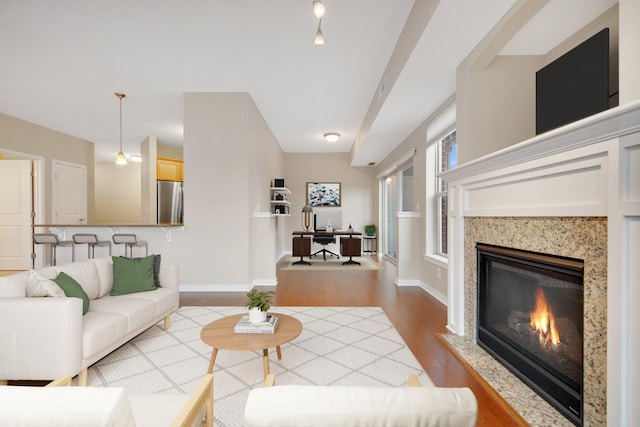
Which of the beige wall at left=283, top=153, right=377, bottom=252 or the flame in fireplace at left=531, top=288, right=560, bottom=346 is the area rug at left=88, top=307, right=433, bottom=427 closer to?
the flame in fireplace at left=531, top=288, right=560, bottom=346

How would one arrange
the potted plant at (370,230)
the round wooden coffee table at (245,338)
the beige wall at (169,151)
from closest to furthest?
1. the round wooden coffee table at (245,338)
2. the beige wall at (169,151)
3. the potted plant at (370,230)

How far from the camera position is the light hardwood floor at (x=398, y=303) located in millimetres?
1944

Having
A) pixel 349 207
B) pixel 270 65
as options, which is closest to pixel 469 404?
pixel 270 65

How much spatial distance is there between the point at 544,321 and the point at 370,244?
22.5ft

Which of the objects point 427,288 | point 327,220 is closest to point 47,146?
point 327,220

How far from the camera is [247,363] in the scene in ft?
7.64

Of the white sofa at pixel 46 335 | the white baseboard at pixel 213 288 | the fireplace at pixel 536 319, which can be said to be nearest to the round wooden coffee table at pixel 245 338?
the white sofa at pixel 46 335

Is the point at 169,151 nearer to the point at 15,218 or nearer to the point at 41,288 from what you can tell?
the point at 15,218

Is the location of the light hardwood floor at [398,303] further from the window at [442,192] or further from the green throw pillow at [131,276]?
the green throw pillow at [131,276]

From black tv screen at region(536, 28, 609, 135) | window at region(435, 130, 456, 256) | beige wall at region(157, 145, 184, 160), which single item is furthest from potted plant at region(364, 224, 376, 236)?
black tv screen at region(536, 28, 609, 135)

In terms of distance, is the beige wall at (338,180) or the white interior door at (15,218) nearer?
the white interior door at (15,218)

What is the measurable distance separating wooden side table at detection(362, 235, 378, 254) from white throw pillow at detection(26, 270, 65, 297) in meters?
7.24

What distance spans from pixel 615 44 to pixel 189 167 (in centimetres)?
453

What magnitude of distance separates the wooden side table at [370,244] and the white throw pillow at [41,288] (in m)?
7.24
